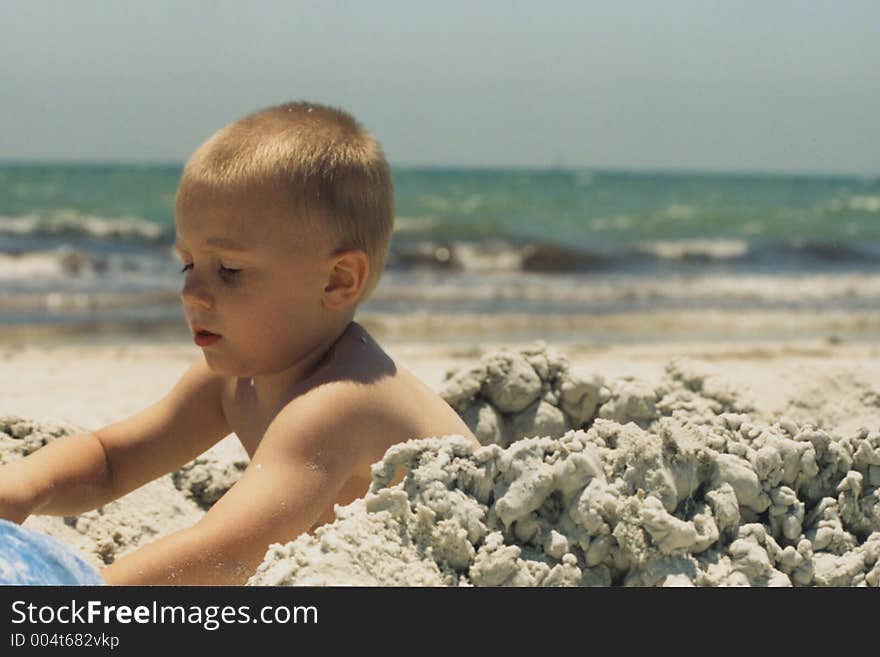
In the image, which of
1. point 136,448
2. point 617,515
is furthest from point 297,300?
point 617,515

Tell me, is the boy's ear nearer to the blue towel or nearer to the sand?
the sand

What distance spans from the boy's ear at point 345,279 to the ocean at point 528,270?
5.06 m

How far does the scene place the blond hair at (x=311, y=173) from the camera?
1969 millimetres

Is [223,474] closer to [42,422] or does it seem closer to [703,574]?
[42,422]

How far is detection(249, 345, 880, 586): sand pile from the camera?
159 centimetres

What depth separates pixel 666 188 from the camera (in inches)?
1340

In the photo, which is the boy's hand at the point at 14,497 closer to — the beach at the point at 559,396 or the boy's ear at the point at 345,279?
the beach at the point at 559,396

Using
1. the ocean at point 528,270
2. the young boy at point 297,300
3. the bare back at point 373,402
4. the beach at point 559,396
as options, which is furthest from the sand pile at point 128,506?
the ocean at point 528,270

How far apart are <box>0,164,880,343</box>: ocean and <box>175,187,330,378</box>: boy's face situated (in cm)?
506

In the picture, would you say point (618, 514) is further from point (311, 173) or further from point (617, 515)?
point (311, 173)

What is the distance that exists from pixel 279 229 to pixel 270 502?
454mm

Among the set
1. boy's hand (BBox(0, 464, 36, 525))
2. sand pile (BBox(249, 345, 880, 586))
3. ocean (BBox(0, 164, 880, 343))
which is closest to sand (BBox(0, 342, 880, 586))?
sand pile (BBox(249, 345, 880, 586))

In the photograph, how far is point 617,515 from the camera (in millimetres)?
1646
